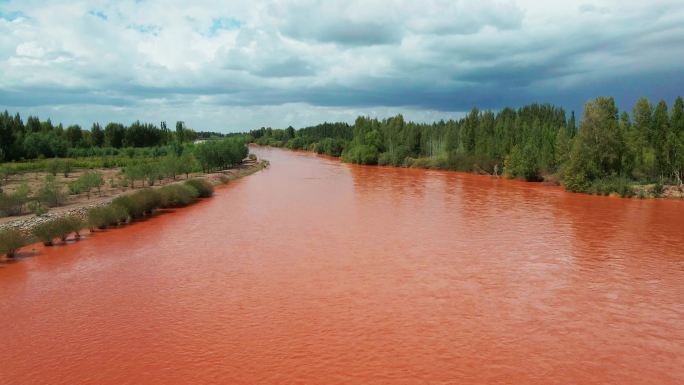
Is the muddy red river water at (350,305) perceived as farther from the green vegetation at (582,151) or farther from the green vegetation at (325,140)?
the green vegetation at (325,140)

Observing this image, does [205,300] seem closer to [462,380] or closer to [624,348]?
[462,380]

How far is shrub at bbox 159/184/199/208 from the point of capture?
35.0 metres

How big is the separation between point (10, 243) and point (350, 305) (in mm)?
15369

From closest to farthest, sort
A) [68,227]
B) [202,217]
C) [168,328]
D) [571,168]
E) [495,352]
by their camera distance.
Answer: [495,352]
[168,328]
[68,227]
[202,217]
[571,168]

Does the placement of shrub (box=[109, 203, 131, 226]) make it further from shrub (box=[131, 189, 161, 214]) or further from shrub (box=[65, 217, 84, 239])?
shrub (box=[65, 217, 84, 239])

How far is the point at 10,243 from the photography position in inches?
792

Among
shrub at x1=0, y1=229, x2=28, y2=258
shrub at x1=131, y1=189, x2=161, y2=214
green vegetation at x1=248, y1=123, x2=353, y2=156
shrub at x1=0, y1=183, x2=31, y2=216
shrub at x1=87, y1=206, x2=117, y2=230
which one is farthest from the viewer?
green vegetation at x1=248, y1=123, x2=353, y2=156

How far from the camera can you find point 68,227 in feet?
78.1

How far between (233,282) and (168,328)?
4313 millimetres

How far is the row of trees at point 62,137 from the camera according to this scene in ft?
216

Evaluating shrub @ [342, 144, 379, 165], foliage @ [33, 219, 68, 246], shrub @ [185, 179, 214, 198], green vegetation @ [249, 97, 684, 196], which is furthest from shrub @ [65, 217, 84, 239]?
shrub @ [342, 144, 379, 165]

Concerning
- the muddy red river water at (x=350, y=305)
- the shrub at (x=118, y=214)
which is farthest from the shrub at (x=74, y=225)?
the shrub at (x=118, y=214)

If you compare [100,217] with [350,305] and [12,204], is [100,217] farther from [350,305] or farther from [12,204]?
[350,305]

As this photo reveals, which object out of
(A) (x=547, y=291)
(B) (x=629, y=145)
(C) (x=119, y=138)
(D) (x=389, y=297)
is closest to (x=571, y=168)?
(B) (x=629, y=145)
